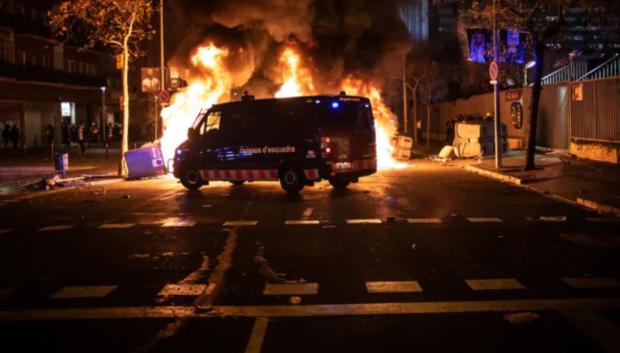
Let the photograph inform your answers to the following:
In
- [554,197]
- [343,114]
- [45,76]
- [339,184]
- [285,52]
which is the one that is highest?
[45,76]

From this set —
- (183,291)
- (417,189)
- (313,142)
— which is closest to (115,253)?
(183,291)

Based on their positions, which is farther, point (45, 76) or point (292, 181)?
point (45, 76)

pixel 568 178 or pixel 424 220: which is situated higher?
pixel 568 178

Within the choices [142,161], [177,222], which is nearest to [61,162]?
[142,161]

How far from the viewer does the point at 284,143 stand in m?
16.7

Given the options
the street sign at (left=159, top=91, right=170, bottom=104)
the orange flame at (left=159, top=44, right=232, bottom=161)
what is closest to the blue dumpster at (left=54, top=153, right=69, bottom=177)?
the street sign at (left=159, top=91, right=170, bottom=104)

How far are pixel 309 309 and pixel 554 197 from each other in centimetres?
1013

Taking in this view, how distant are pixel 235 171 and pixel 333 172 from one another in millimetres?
2727

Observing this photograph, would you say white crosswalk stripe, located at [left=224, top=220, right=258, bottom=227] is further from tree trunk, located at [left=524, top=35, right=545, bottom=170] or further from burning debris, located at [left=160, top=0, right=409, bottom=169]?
burning debris, located at [left=160, top=0, right=409, bottom=169]

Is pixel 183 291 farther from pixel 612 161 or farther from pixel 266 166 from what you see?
pixel 612 161

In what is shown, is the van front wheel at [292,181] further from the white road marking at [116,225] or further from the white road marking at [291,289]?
the white road marking at [291,289]

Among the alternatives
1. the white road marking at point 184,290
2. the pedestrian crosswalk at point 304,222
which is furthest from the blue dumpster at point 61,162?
the white road marking at point 184,290

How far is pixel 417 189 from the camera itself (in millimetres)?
17016

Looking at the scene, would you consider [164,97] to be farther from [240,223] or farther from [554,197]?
[554,197]
